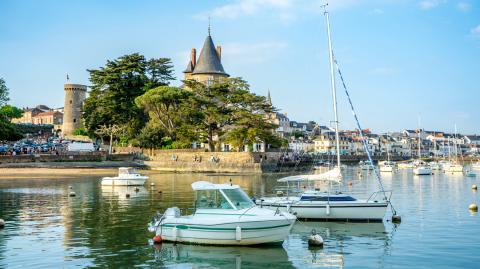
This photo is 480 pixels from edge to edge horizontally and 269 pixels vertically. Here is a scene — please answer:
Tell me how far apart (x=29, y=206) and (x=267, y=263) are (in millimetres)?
19110

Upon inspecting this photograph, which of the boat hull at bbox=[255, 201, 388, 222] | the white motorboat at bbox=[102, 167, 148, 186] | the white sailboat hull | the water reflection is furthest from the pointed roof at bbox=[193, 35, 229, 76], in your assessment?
the water reflection

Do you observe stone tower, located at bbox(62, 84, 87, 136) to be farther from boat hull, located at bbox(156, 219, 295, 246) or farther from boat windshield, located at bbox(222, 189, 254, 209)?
boat hull, located at bbox(156, 219, 295, 246)

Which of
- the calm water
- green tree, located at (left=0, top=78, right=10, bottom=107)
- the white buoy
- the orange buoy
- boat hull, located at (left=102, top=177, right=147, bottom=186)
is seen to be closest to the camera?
the calm water

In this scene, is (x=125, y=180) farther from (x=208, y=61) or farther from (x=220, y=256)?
(x=208, y=61)

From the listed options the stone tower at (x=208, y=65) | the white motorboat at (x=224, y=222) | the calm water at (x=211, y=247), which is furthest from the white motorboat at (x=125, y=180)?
the stone tower at (x=208, y=65)

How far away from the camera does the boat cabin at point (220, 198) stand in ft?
59.9

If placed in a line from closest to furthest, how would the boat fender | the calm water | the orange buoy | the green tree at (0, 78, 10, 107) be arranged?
the calm water, the boat fender, the orange buoy, the green tree at (0, 78, 10, 107)

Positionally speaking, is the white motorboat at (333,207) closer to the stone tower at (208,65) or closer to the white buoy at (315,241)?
the white buoy at (315,241)

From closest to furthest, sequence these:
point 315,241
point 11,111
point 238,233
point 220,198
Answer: point 238,233 → point 315,241 → point 220,198 → point 11,111

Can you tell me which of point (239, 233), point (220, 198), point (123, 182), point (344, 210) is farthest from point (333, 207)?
point (123, 182)

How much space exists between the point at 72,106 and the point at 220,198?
9730 cm

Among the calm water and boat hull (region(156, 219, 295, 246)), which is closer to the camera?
the calm water

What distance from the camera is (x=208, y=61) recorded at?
→ 94.4 m

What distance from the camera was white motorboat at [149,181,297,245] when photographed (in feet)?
56.8
